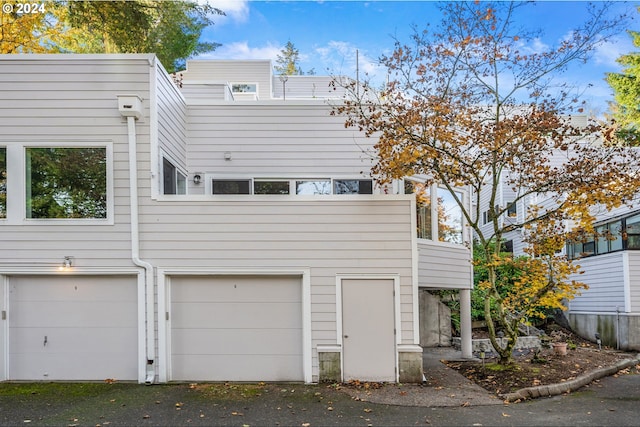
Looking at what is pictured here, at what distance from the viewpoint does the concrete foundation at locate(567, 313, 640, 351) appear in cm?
1216

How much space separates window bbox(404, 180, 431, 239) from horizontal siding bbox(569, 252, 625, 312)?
5.78 m

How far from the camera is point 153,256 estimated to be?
25.4 ft

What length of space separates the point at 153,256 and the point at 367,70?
5.15 m

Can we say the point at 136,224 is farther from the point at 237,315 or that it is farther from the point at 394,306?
the point at 394,306

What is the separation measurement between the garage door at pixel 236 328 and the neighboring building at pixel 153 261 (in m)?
0.02

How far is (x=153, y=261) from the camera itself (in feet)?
25.4

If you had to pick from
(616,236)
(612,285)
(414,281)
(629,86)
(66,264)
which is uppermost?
(629,86)

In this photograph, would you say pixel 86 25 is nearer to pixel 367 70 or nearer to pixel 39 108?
pixel 39 108

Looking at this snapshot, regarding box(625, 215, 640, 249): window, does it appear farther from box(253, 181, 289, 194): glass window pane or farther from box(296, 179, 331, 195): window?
box(253, 181, 289, 194): glass window pane

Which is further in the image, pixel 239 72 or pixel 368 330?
pixel 239 72

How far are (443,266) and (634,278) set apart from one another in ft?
19.8

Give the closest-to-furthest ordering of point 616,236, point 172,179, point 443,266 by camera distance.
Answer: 1. point 172,179
2. point 443,266
3. point 616,236

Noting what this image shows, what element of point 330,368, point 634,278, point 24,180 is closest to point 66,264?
point 24,180

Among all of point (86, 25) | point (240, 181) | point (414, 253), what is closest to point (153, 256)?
point (240, 181)
